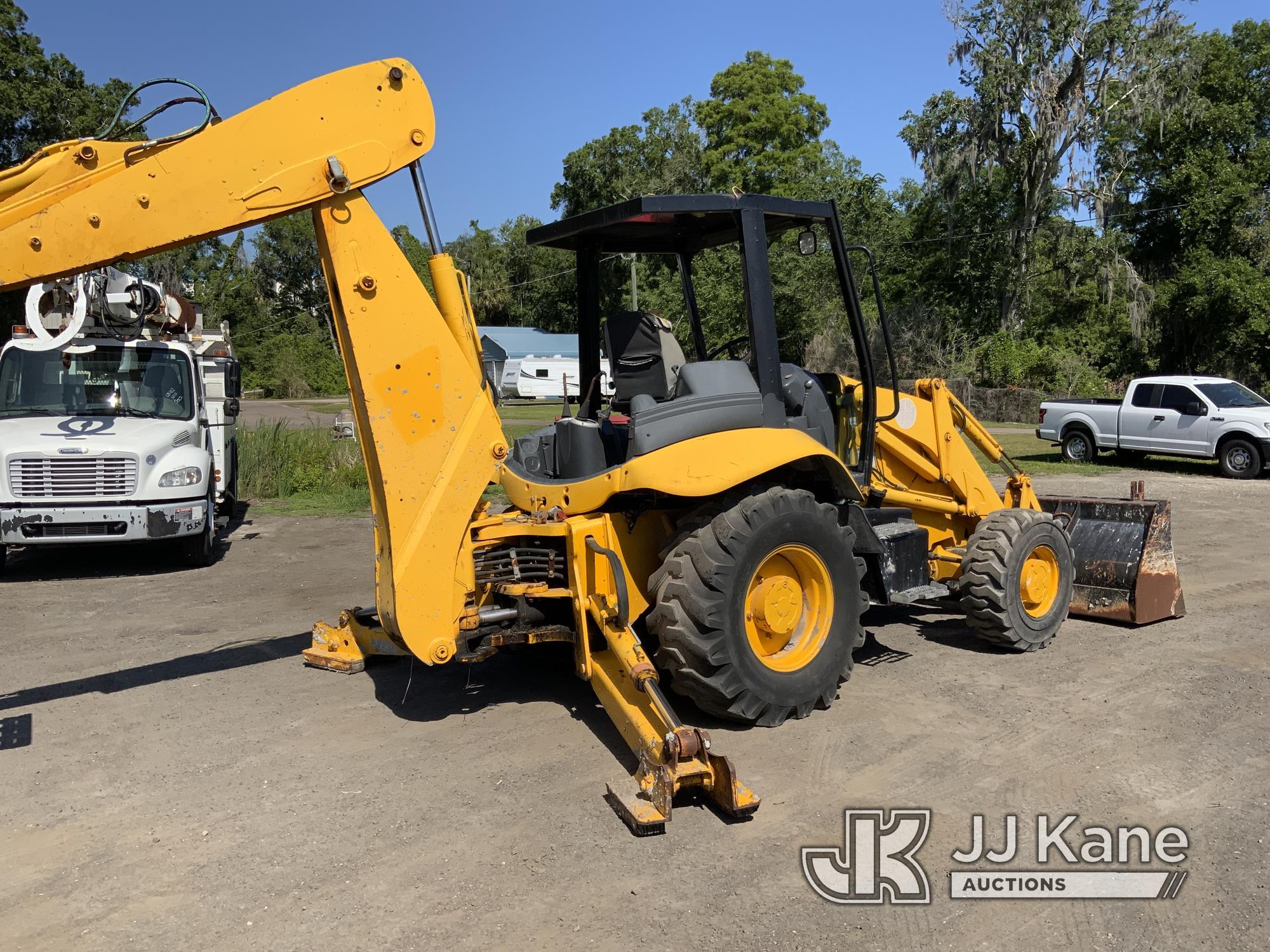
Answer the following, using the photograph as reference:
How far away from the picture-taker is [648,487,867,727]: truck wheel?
4.79 meters

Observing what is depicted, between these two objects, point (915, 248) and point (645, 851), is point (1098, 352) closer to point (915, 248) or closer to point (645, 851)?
point (915, 248)

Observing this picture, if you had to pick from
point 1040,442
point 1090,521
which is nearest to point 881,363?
point 1040,442

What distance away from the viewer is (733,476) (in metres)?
4.93

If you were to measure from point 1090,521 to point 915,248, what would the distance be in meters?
35.1

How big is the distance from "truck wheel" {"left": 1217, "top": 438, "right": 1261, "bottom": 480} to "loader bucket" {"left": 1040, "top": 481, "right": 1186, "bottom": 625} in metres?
11.8

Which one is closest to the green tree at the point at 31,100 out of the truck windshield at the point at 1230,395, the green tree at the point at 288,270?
the truck windshield at the point at 1230,395

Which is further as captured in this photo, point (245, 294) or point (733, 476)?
point (245, 294)

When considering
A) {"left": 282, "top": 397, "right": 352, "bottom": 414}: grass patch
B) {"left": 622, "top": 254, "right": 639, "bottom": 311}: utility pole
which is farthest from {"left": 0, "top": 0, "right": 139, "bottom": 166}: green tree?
{"left": 622, "top": 254, "right": 639, "bottom": 311}: utility pole

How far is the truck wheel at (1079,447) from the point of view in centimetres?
1989

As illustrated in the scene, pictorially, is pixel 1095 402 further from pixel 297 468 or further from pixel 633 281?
pixel 297 468

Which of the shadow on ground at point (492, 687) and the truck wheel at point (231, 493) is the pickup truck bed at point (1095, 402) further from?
the shadow on ground at point (492, 687)

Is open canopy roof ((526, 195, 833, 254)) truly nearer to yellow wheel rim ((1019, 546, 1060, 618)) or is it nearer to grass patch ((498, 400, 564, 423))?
yellow wheel rim ((1019, 546, 1060, 618))

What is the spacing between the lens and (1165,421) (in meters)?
18.7

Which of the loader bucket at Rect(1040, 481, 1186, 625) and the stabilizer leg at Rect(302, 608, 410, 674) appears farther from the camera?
the loader bucket at Rect(1040, 481, 1186, 625)
